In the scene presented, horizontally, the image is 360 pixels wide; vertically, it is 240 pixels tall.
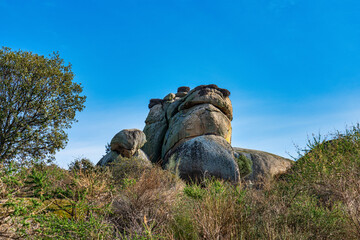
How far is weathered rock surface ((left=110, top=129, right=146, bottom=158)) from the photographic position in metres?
19.6

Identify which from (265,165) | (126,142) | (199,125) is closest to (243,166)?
(265,165)

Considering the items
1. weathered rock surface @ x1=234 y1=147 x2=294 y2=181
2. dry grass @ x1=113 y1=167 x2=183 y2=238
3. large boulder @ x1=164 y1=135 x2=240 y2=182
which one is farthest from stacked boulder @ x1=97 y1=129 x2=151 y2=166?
dry grass @ x1=113 y1=167 x2=183 y2=238

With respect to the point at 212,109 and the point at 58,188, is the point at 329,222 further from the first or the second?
the point at 212,109

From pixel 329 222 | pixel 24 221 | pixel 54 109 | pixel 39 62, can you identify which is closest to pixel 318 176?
pixel 329 222

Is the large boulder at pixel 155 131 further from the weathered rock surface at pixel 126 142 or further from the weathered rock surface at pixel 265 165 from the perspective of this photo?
the weathered rock surface at pixel 265 165

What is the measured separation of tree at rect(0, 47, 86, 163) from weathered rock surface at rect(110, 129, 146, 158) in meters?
3.25

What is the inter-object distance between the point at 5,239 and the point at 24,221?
0.39 metres

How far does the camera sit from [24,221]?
3.35m

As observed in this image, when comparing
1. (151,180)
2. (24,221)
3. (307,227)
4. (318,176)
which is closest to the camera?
(24,221)

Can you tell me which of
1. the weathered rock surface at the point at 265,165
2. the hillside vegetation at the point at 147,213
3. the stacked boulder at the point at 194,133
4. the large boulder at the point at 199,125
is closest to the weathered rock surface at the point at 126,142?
the stacked boulder at the point at 194,133

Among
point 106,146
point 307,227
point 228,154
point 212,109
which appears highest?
point 212,109

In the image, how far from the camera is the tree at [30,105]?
1672 centimetres

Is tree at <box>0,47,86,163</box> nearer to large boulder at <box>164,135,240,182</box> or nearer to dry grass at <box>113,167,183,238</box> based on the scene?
large boulder at <box>164,135,240,182</box>

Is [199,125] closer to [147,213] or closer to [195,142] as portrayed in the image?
[195,142]
